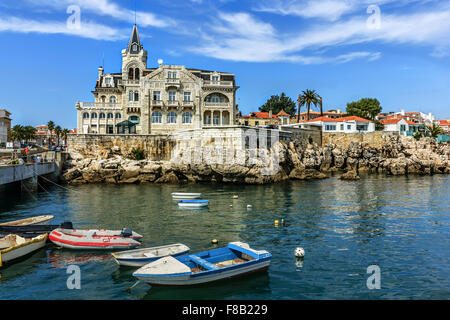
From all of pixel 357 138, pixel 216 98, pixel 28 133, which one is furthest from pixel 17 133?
pixel 357 138

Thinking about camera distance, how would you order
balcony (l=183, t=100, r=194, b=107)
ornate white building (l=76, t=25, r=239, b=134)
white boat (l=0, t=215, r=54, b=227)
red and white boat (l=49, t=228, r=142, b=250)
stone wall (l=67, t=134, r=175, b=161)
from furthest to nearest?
balcony (l=183, t=100, r=194, b=107) → ornate white building (l=76, t=25, r=239, b=134) → stone wall (l=67, t=134, r=175, b=161) → white boat (l=0, t=215, r=54, b=227) → red and white boat (l=49, t=228, r=142, b=250)

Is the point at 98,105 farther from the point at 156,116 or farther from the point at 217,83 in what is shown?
the point at 217,83

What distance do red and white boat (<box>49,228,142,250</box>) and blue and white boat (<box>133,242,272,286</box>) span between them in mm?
5573

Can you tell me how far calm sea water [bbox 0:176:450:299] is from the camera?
14.8 metres

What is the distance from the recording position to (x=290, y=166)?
60.2m

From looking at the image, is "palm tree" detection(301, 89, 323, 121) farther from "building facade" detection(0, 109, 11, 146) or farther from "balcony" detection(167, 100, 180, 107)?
"building facade" detection(0, 109, 11, 146)

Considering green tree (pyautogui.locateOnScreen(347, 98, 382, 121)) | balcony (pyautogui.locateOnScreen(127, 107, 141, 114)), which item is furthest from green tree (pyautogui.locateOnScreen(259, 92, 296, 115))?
balcony (pyautogui.locateOnScreen(127, 107, 141, 114))

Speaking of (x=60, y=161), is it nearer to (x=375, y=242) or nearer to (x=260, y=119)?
(x=375, y=242)

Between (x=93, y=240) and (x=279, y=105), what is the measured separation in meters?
105

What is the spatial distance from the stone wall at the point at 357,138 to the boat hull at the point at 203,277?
67003mm

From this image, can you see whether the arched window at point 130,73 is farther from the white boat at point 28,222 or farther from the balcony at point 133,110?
the white boat at point 28,222

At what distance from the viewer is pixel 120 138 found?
60.4 m
